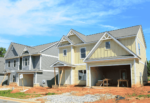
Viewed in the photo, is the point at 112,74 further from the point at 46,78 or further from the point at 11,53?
the point at 11,53

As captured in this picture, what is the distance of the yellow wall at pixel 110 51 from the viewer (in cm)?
1850

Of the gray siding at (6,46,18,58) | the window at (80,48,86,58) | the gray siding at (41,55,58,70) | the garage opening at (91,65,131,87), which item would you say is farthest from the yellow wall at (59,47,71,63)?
the gray siding at (6,46,18,58)

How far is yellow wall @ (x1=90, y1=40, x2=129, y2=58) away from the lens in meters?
18.5

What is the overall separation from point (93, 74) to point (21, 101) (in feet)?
38.9

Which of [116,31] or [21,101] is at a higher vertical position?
[116,31]

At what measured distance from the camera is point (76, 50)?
24.5m

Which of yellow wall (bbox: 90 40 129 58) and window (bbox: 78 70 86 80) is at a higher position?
yellow wall (bbox: 90 40 129 58)

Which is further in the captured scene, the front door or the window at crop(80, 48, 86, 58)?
the front door

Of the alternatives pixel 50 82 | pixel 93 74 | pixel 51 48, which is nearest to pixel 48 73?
pixel 50 82

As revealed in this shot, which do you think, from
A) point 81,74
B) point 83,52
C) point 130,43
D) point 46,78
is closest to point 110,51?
point 130,43

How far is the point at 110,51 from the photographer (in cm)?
1930

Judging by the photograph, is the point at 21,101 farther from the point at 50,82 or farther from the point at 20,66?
the point at 20,66

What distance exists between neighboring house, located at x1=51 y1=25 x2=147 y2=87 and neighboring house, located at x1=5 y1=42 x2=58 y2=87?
4.84 meters

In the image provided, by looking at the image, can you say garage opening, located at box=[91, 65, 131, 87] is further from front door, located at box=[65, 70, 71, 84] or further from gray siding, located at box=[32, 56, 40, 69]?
gray siding, located at box=[32, 56, 40, 69]
